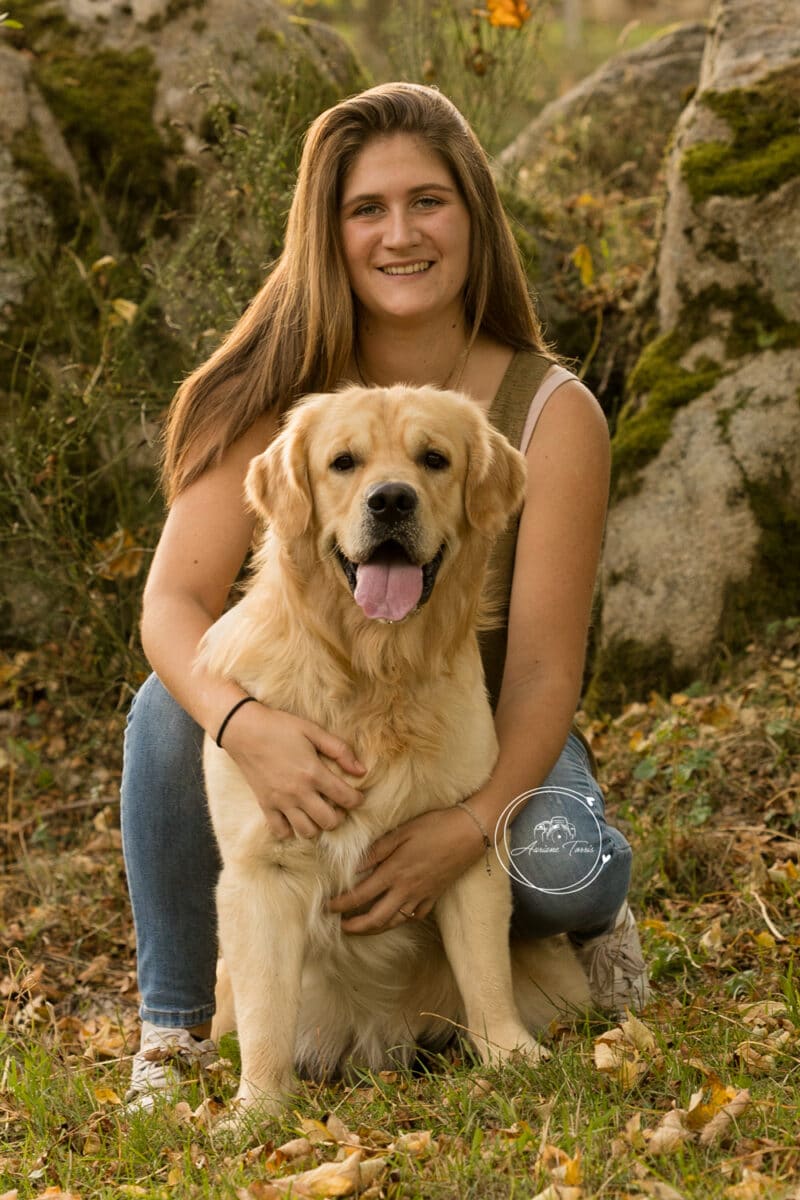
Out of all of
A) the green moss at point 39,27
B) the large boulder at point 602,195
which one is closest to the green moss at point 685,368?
the large boulder at point 602,195

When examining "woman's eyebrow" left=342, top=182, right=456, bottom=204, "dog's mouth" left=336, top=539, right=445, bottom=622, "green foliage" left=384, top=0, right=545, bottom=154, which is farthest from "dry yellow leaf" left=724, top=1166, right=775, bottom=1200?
"green foliage" left=384, top=0, right=545, bottom=154

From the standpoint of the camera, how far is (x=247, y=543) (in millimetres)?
3178

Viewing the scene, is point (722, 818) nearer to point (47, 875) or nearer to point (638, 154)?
point (47, 875)

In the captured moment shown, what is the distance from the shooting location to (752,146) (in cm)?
514

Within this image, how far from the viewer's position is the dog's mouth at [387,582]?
2609mm

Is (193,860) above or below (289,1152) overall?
above

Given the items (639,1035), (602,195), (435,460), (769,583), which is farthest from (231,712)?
(602,195)

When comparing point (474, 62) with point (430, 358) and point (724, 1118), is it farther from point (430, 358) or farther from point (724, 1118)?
point (724, 1118)

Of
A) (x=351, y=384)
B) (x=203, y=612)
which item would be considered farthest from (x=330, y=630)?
(x=351, y=384)

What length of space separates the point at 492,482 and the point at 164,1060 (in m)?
1.45

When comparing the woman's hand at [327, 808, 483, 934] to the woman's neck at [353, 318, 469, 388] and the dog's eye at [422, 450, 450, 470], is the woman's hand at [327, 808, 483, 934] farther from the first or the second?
the woman's neck at [353, 318, 469, 388]

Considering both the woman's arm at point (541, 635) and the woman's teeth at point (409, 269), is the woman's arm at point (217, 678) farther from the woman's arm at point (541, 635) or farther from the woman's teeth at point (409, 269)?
the woman's teeth at point (409, 269)

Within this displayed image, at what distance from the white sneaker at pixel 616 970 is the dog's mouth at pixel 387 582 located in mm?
954

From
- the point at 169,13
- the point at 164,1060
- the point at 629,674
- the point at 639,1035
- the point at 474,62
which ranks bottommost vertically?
the point at 164,1060
